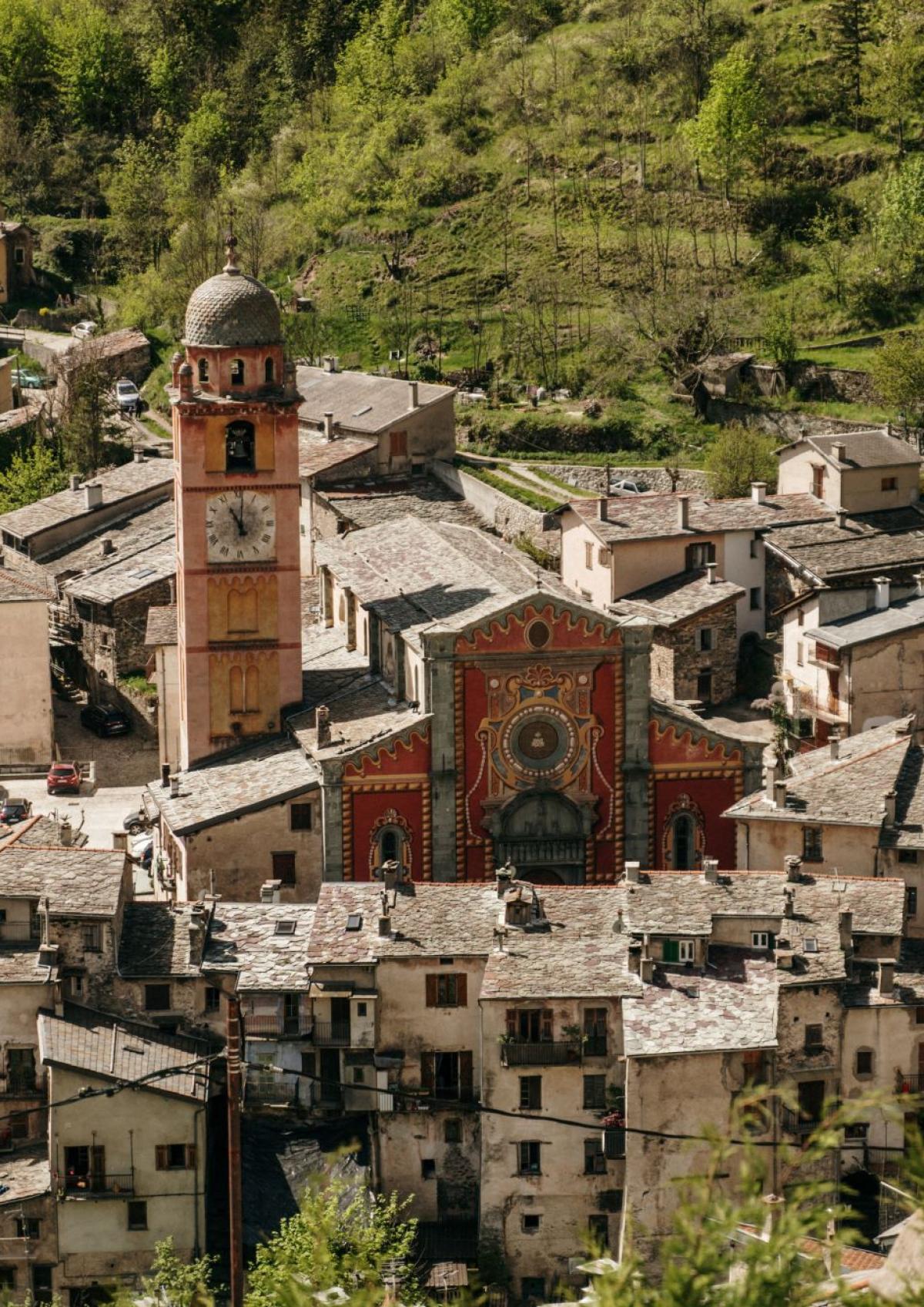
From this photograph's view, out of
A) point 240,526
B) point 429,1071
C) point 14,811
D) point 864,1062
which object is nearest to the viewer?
point 864,1062

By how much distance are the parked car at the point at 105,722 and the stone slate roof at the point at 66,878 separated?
29.6m

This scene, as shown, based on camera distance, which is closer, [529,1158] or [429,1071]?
[529,1158]

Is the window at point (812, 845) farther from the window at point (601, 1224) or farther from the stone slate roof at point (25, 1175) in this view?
the stone slate roof at point (25, 1175)

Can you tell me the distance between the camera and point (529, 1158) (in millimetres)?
68125

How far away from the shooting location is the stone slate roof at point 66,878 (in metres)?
71.2

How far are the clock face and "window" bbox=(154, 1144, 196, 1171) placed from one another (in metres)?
25.9

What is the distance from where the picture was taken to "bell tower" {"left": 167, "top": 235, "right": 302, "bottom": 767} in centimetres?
8775

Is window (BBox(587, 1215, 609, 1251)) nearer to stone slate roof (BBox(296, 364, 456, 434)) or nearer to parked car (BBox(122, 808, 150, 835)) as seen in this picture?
parked car (BBox(122, 808, 150, 835))

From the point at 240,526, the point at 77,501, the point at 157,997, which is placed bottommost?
the point at 157,997

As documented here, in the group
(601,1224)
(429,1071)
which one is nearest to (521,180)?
(429,1071)

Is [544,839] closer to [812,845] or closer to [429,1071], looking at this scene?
[812,845]

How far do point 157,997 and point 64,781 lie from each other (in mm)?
28490

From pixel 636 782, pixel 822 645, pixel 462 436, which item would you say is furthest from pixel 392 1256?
pixel 462 436

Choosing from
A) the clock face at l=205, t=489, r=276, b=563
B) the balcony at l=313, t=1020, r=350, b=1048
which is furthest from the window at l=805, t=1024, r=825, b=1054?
the clock face at l=205, t=489, r=276, b=563
